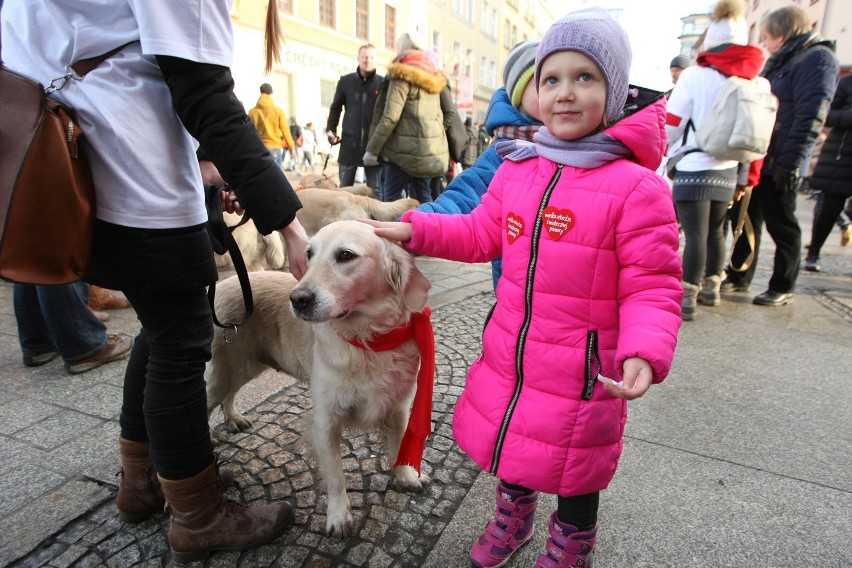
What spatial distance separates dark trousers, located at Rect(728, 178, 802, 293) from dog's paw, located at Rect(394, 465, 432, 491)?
437cm

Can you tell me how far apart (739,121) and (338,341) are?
3.73m

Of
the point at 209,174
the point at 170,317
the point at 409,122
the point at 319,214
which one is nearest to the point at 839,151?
the point at 409,122

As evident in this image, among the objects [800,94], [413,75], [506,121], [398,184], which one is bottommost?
[398,184]

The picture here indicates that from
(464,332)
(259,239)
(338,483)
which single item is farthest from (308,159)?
(338,483)

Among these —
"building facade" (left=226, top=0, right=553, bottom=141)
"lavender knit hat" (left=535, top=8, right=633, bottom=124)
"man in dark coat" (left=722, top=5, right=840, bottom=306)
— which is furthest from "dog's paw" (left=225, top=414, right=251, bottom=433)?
"building facade" (left=226, top=0, right=553, bottom=141)

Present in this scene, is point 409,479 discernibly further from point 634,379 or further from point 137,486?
point 634,379

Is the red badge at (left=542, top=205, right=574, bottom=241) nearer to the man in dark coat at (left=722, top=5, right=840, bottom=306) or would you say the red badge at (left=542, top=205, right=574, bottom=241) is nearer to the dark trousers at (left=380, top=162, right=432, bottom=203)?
the man in dark coat at (left=722, top=5, right=840, bottom=306)

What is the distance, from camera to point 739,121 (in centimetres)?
402

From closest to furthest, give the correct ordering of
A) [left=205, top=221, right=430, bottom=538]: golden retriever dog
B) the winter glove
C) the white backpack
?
[left=205, top=221, right=430, bottom=538]: golden retriever dog, the white backpack, the winter glove

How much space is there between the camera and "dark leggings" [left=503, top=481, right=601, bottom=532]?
172cm

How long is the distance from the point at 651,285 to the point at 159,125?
1483 millimetres

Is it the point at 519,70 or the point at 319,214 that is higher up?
the point at 519,70

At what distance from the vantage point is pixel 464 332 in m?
4.02

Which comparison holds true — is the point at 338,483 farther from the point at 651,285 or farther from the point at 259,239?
the point at 259,239
